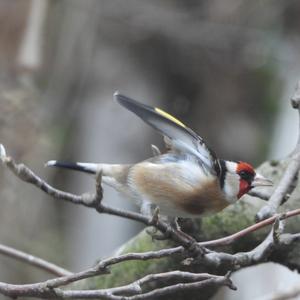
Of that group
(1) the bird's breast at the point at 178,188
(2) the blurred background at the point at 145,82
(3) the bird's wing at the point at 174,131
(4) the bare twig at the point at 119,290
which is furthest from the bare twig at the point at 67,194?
(2) the blurred background at the point at 145,82

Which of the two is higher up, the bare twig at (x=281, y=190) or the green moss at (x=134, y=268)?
the bare twig at (x=281, y=190)

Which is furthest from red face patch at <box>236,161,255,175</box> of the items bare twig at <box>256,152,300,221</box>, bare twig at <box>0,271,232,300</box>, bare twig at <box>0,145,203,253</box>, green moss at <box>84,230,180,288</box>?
bare twig at <box>0,145,203,253</box>

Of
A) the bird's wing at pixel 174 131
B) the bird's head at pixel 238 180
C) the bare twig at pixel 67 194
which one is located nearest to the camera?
the bare twig at pixel 67 194

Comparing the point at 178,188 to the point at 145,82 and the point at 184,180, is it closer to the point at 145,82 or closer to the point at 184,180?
the point at 184,180

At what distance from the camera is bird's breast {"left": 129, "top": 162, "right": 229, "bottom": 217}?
226cm

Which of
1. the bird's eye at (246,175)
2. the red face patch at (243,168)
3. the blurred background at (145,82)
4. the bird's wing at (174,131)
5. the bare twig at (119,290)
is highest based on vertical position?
the blurred background at (145,82)

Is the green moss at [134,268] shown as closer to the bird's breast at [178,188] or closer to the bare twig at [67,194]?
the bird's breast at [178,188]

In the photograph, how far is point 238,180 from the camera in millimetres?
2359

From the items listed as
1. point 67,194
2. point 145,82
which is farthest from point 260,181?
point 145,82

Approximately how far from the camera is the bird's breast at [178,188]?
2.26 meters

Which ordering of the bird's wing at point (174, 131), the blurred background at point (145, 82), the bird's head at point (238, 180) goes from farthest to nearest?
1. the blurred background at point (145, 82)
2. the bird's head at point (238, 180)
3. the bird's wing at point (174, 131)

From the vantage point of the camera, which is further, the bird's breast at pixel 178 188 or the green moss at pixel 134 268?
the green moss at pixel 134 268

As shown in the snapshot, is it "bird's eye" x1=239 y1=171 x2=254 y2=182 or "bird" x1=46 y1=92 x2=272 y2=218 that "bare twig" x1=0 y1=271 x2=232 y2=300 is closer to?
"bird" x1=46 y1=92 x2=272 y2=218

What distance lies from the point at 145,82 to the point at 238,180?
14.8 feet
